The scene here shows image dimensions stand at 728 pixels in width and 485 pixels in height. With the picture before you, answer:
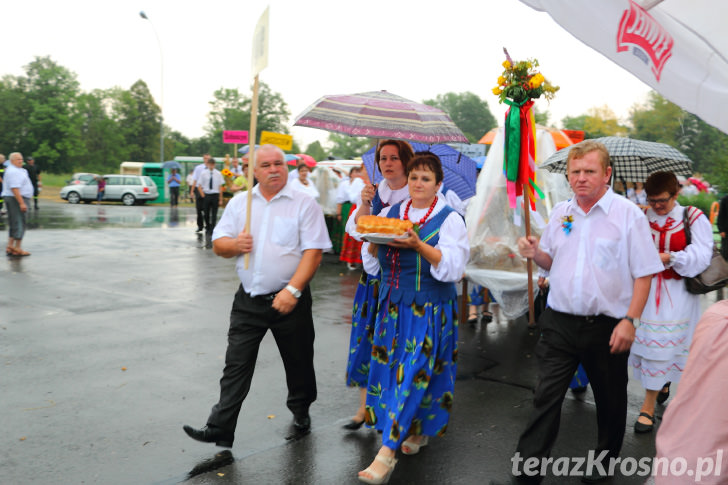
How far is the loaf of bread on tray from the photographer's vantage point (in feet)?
12.2

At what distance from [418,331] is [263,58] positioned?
75.3 inches

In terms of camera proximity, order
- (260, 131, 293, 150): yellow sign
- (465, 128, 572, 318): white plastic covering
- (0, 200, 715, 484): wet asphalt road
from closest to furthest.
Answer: (0, 200, 715, 484): wet asphalt road < (465, 128, 572, 318): white plastic covering < (260, 131, 293, 150): yellow sign

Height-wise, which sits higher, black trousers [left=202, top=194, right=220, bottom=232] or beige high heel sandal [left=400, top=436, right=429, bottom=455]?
black trousers [left=202, top=194, right=220, bottom=232]

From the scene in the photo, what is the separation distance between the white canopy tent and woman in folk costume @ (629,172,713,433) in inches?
127

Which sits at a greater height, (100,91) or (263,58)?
(100,91)

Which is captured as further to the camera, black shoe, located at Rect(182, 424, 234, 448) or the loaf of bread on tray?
black shoe, located at Rect(182, 424, 234, 448)

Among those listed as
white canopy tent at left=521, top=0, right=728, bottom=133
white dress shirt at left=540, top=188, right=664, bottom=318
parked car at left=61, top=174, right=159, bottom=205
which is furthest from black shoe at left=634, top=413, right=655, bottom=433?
parked car at left=61, top=174, right=159, bottom=205

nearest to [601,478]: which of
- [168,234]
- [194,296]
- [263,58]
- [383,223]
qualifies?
[383,223]

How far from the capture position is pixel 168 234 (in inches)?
698

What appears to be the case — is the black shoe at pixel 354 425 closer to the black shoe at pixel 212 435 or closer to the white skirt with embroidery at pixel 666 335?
the black shoe at pixel 212 435

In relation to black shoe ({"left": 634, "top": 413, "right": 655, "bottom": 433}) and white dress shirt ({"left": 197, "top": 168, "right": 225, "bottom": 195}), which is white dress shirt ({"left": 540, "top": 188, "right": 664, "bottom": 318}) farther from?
white dress shirt ({"left": 197, "top": 168, "right": 225, "bottom": 195})

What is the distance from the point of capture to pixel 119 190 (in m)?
34.8

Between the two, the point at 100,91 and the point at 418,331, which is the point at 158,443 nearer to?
the point at 418,331

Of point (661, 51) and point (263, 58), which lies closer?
point (661, 51)
